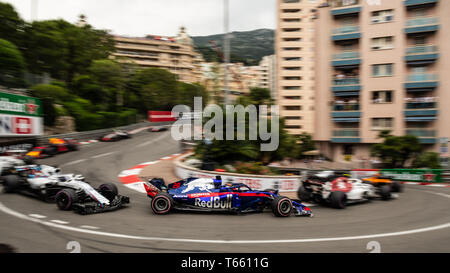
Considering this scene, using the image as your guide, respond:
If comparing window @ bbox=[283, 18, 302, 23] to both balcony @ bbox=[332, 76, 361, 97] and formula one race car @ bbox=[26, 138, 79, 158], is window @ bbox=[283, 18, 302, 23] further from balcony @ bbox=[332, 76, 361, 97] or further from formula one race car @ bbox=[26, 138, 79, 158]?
formula one race car @ bbox=[26, 138, 79, 158]

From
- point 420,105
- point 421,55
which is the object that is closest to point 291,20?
point 421,55

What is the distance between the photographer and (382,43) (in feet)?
92.4

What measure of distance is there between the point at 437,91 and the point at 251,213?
25004 mm

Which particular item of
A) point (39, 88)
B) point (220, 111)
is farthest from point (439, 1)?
point (39, 88)

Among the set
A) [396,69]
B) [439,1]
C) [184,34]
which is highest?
[184,34]

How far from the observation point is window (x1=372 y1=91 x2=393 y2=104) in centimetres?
2789

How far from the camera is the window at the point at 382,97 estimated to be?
2789 cm

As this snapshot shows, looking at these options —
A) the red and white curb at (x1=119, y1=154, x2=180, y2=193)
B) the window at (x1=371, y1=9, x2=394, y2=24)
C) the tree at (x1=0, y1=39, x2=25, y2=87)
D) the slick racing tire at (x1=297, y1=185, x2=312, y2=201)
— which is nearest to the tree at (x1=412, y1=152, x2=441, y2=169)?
the window at (x1=371, y1=9, x2=394, y2=24)

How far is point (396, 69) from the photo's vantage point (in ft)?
90.2

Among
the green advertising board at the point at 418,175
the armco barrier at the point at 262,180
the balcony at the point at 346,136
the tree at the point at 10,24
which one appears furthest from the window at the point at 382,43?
the tree at the point at 10,24

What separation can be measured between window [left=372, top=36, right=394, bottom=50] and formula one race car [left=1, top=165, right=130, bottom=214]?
2723 centimetres

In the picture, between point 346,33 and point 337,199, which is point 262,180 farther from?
point 346,33
